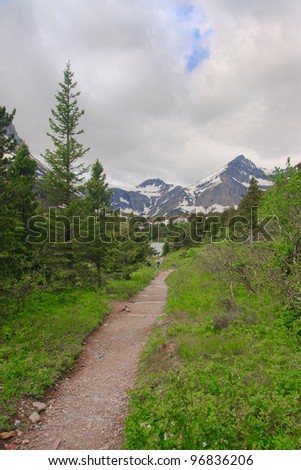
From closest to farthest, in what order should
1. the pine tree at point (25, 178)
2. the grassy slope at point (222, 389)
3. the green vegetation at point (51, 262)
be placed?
the grassy slope at point (222, 389), the green vegetation at point (51, 262), the pine tree at point (25, 178)

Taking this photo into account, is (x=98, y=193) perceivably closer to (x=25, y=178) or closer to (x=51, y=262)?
(x=25, y=178)

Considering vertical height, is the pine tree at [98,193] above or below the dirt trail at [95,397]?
above

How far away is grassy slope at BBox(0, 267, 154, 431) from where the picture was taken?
6711 millimetres

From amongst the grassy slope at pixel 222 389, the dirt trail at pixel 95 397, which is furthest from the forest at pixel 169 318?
the dirt trail at pixel 95 397

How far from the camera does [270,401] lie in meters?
4.56

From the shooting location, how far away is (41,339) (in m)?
9.34

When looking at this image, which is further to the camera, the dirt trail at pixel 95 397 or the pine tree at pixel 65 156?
the pine tree at pixel 65 156

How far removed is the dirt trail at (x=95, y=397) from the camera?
17.3 feet

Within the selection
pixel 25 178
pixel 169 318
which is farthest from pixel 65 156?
pixel 169 318

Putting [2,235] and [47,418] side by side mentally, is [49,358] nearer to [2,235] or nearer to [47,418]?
[47,418]

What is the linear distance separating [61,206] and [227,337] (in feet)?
41.8

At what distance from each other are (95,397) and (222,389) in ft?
11.9

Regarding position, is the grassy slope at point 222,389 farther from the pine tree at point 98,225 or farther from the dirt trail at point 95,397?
the pine tree at point 98,225

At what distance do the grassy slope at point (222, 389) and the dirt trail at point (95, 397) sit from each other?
2.04 ft
